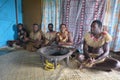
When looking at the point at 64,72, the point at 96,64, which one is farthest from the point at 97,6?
the point at 64,72

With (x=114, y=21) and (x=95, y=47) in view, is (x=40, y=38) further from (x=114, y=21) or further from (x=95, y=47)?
(x=114, y=21)

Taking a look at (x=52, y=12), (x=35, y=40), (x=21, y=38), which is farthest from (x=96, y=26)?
(x=21, y=38)

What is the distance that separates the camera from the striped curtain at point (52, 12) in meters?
4.21

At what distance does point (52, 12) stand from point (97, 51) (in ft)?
6.38

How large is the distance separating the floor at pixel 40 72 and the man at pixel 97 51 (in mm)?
138

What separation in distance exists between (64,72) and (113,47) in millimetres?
1495

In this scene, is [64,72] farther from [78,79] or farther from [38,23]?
[38,23]

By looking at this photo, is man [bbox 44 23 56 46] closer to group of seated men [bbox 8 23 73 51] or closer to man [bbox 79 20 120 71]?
group of seated men [bbox 8 23 73 51]

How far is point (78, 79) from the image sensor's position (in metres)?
2.59

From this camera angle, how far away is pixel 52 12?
431 cm

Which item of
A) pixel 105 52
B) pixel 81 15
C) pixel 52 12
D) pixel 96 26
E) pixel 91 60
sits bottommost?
pixel 91 60

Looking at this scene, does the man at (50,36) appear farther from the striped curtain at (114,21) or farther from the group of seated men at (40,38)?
the striped curtain at (114,21)

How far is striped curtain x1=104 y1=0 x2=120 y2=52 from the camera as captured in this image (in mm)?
3395

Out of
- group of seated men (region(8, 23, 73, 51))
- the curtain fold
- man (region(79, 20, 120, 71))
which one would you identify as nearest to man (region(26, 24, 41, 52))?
group of seated men (region(8, 23, 73, 51))
